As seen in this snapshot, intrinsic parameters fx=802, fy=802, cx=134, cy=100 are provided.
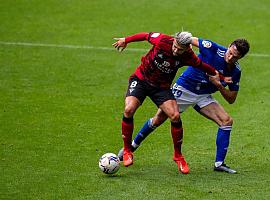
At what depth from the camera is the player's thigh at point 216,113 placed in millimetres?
12398

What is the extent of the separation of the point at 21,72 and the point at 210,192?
8.20m

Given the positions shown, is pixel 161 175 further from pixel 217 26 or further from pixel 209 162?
pixel 217 26

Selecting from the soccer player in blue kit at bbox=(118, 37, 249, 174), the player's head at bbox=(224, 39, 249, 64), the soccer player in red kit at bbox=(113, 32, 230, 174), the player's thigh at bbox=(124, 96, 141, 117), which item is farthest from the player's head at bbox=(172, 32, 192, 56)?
the player's thigh at bbox=(124, 96, 141, 117)

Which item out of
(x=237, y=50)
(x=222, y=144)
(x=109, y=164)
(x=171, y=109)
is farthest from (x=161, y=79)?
(x=109, y=164)

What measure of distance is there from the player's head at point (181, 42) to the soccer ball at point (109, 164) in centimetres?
180

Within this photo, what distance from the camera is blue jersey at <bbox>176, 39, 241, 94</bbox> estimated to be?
40.2 feet

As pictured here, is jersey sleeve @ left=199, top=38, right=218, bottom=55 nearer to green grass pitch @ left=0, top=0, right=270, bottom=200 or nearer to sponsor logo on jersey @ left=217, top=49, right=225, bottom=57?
sponsor logo on jersey @ left=217, top=49, right=225, bottom=57

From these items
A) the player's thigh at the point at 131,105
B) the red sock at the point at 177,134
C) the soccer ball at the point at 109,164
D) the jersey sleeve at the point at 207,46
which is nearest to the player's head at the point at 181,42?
the jersey sleeve at the point at 207,46

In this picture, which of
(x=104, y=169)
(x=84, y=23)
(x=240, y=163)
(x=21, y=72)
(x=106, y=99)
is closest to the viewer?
(x=104, y=169)

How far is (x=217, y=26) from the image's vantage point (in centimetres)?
2197

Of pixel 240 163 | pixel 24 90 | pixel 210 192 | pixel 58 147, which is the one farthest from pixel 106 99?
Answer: pixel 210 192

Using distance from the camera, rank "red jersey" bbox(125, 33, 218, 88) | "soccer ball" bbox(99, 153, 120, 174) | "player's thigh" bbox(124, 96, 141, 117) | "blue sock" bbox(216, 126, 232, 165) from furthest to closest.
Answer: "blue sock" bbox(216, 126, 232, 165), "player's thigh" bbox(124, 96, 141, 117), "red jersey" bbox(125, 33, 218, 88), "soccer ball" bbox(99, 153, 120, 174)

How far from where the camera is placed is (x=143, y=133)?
42.1 ft

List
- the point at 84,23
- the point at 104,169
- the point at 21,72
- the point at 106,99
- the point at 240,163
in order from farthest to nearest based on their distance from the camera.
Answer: the point at 84,23, the point at 21,72, the point at 106,99, the point at 240,163, the point at 104,169
